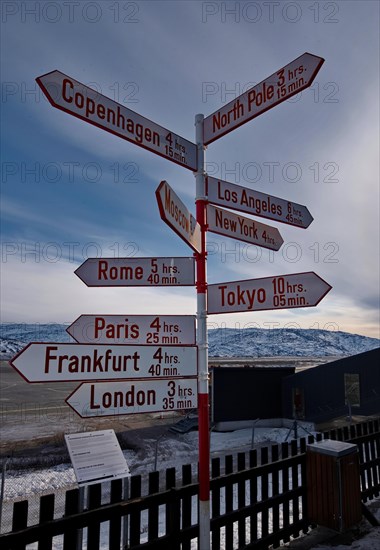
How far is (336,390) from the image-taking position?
17.2 metres

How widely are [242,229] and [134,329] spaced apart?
5.24 feet

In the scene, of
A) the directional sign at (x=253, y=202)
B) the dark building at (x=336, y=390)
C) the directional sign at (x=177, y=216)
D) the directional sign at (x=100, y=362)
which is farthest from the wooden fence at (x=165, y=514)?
the dark building at (x=336, y=390)

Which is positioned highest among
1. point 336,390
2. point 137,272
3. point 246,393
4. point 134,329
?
point 137,272

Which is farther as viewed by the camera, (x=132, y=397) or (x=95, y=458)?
(x=95, y=458)

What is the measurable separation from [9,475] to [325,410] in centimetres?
1294

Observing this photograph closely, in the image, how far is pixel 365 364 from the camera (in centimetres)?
1661

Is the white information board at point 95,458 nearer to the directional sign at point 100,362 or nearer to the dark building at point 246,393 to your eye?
the directional sign at point 100,362

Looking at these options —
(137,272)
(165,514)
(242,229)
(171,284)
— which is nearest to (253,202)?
(242,229)

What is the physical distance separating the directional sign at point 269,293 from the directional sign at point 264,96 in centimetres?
156

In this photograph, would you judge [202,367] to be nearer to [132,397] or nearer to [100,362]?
[132,397]

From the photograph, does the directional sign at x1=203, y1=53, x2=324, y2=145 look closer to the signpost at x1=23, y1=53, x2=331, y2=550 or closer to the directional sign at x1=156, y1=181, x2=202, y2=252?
the signpost at x1=23, y1=53, x2=331, y2=550

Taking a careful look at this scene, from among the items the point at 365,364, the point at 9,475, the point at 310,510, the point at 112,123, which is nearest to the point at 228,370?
the point at 365,364

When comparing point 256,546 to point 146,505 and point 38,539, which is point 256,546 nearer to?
point 146,505

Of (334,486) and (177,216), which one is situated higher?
(177,216)
